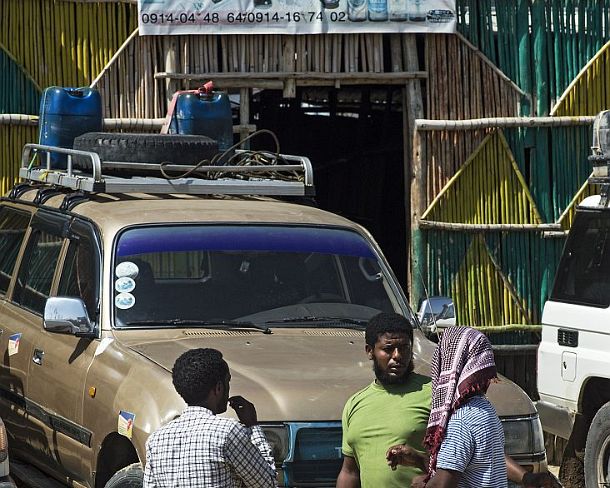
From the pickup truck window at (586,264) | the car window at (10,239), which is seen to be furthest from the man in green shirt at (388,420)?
the pickup truck window at (586,264)

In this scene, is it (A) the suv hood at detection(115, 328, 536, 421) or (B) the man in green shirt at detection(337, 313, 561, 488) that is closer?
(B) the man in green shirt at detection(337, 313, 561, 488)

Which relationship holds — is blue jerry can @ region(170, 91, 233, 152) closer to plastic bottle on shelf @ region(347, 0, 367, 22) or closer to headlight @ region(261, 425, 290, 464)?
plastic bottle on shelf @ region(347, 0, 367, 22)

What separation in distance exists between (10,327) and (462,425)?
3721 mm

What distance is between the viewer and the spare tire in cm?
791

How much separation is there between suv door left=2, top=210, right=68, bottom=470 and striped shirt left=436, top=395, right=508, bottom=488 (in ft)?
9.43

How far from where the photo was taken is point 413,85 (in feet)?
40.5

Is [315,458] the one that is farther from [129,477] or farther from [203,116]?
[203,116]

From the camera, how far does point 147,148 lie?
7934 mm

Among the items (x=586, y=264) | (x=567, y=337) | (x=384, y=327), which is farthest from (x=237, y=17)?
(x=384, y=327)

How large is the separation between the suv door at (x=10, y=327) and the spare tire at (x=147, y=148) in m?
0.62

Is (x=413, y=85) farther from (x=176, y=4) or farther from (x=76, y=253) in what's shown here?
(x=76, y=253)

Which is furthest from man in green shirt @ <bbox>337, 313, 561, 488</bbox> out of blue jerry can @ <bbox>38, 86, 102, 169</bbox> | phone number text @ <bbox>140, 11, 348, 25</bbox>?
phone number text @ <bbox>140, 11, 348, 25</bbox>

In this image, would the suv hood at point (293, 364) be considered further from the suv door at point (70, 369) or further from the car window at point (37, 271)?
the car window at point (37, 271)

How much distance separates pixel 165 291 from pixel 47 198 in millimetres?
1606
